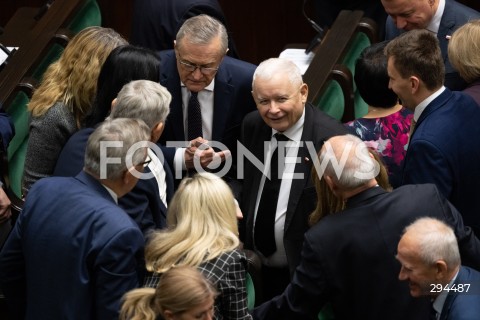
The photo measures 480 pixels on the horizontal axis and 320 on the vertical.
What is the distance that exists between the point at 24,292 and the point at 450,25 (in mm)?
2260

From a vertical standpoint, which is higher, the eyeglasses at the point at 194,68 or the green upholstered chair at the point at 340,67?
the eyeglasses at the point at 194,68

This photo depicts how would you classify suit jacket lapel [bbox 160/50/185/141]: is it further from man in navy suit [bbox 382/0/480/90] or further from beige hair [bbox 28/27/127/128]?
man in navy suit [bbox 382/0/480/90]

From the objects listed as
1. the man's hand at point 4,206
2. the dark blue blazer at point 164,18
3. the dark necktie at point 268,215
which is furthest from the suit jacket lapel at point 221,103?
the man's hand at point 4,206

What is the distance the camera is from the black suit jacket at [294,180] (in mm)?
4277

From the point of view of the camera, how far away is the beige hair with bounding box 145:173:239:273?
372 cm

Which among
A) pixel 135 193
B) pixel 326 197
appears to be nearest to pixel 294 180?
pixel 326 197

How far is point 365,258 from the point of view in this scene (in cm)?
379

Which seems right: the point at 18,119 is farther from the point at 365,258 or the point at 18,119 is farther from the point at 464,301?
the point at 464,301

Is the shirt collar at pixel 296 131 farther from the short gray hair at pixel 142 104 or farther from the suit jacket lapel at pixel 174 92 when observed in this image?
the suit jacket lapel at pixel 174 92

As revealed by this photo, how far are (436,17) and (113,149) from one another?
1.96 m

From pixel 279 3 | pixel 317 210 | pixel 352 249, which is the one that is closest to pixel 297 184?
pixel 317 210

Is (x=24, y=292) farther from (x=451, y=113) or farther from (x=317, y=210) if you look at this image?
(x=451, y=113)

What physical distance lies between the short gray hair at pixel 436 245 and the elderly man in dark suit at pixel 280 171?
2.74ft

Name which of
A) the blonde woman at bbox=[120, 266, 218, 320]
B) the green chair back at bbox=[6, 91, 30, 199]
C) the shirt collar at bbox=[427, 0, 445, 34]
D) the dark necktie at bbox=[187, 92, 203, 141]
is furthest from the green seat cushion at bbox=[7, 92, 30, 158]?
the blonde woman at bbox=[120, 266, 218, 320]
